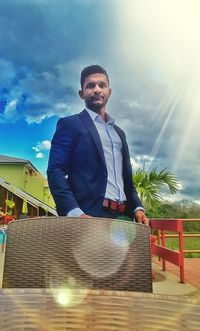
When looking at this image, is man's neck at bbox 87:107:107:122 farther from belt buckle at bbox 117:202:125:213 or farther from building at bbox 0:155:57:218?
building at bbox 0:155:57:218

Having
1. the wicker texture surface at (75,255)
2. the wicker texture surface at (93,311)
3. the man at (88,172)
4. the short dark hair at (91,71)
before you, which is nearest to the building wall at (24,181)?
the short dark hair at (91,71)

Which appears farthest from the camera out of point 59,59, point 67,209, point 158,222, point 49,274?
point 59,59

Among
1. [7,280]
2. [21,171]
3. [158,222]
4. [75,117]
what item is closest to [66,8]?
[158,222]

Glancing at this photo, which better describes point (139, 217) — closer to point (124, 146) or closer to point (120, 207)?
point (120, 207)

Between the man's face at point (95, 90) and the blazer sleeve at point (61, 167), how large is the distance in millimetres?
204

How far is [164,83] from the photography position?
1158 cm

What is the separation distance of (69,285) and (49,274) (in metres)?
0.06

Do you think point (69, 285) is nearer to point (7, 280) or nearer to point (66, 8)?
point (7, 280)

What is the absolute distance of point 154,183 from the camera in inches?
301

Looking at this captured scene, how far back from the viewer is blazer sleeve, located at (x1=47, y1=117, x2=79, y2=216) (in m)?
1.67

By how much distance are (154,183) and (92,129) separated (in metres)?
5.99

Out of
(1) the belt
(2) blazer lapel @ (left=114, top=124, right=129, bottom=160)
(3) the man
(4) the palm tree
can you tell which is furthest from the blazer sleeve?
(4) the palm tree

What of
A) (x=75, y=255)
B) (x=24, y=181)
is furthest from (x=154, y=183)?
(x=24, y=181)

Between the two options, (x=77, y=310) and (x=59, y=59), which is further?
(x=59, y=59)
